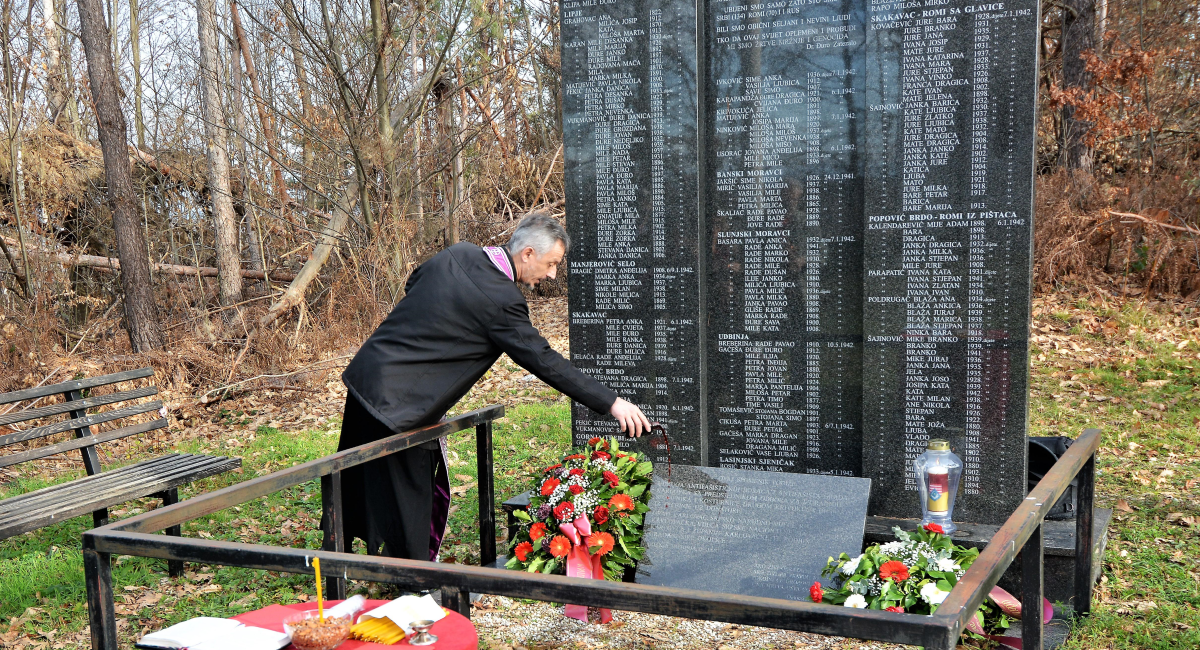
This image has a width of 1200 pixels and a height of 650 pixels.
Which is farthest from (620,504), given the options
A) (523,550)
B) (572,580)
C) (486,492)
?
(572,580)

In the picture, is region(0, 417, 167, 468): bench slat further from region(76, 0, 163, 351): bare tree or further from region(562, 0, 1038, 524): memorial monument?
region(76, 0, 163, 351): bare tree

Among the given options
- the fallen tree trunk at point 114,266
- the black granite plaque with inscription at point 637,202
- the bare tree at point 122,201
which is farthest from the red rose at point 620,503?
the fallen tree trunk at point 114,266

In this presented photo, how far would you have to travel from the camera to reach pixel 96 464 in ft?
20.1

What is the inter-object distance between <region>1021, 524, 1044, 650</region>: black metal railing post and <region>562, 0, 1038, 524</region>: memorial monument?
2035mm

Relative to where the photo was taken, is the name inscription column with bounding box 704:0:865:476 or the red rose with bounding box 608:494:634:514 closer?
the red rose with bounding box 608:494:634:514

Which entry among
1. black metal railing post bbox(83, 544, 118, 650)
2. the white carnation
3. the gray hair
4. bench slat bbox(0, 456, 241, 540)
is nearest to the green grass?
bench slat bbox(0, 456, 241, 540)

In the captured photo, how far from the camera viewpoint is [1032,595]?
2.89 metres

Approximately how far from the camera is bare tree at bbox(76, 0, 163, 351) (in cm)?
1086

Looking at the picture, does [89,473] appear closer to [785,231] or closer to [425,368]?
[425,368]

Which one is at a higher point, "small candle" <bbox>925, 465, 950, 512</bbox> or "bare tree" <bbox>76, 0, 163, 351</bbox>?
"bare tree" <bbox>76, 0, 163, 351</bbox>

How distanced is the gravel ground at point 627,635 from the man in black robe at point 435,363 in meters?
0.57

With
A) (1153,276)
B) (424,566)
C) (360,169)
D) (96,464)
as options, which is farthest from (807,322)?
(1153,276)

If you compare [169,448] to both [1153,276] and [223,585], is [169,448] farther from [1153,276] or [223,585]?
[1153,276]

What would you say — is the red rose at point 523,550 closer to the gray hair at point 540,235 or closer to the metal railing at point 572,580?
the metal railing at point 572,580
